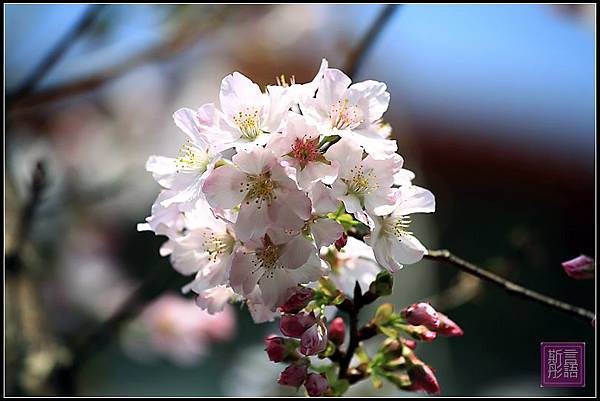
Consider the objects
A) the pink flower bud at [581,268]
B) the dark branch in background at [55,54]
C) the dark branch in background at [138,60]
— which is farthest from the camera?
the dark branch in background at [138,60]

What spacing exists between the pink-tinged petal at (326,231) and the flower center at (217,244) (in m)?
0.08

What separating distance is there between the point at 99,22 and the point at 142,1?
6.0 inches

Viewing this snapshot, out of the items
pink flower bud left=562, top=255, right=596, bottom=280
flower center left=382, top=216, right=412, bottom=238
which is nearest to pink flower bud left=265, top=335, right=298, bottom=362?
flower center left=382, top=216, right=412, bottom=238

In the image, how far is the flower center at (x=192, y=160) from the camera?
1.64 feet

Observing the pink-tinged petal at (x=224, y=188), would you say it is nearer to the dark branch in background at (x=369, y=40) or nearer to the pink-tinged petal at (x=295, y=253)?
the pink-tinged petal at (x=295, y=253)

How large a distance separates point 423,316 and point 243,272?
0.46ft

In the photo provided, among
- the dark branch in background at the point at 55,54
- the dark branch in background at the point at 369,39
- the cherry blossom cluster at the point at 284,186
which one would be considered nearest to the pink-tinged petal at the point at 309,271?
the cherry blossom cluster at the point at 284,186

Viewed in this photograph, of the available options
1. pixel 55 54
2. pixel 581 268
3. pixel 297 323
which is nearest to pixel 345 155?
pixel 297 323

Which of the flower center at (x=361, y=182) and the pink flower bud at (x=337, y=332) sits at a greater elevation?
the flower center at (x=361, y=182)

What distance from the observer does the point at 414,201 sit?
50 centimetres

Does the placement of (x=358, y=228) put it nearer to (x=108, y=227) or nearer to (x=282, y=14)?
(x=282, y=14)

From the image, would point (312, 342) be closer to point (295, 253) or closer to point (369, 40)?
point (295, 253)

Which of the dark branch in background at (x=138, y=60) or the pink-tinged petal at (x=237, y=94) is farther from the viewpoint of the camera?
the dark branch in background at (x=138, y=60)

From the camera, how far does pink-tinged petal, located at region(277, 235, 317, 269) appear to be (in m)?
0.45
